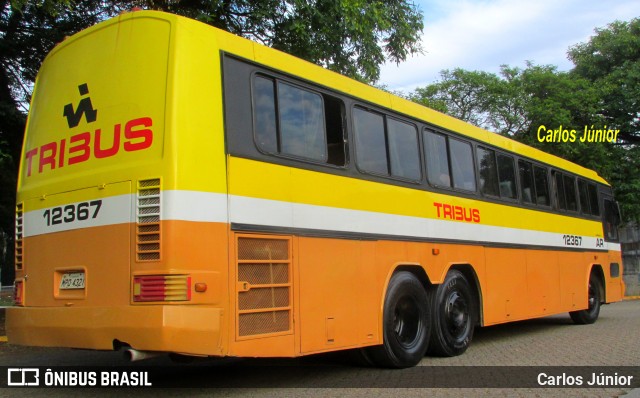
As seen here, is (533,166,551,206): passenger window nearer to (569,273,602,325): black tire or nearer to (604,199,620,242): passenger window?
(569,273,602,325): black tire

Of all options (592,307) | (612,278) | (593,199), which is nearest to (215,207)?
(592,307)

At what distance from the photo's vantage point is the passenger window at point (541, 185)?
10.9 metres

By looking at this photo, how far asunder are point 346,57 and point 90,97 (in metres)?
6.74

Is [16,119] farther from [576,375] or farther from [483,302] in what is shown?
[576,375]

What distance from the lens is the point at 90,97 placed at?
18.0ft

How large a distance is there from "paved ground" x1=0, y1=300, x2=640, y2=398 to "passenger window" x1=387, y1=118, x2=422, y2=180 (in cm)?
242

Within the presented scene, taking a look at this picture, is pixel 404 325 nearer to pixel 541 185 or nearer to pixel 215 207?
pixel 215 207

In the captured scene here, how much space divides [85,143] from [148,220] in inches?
47.4

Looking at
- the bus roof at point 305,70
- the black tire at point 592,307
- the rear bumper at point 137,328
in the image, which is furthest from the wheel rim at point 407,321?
the black tire at point 592,307

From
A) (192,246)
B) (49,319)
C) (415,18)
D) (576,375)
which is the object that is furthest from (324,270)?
(415,18)

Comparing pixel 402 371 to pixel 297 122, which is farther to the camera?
pixel 402 371

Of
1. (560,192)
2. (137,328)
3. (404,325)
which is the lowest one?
(404,325)

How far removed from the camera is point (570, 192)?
485 inches

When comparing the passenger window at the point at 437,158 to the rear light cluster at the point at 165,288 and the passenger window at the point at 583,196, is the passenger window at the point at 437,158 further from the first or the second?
the passenger window at the point at 583,196
